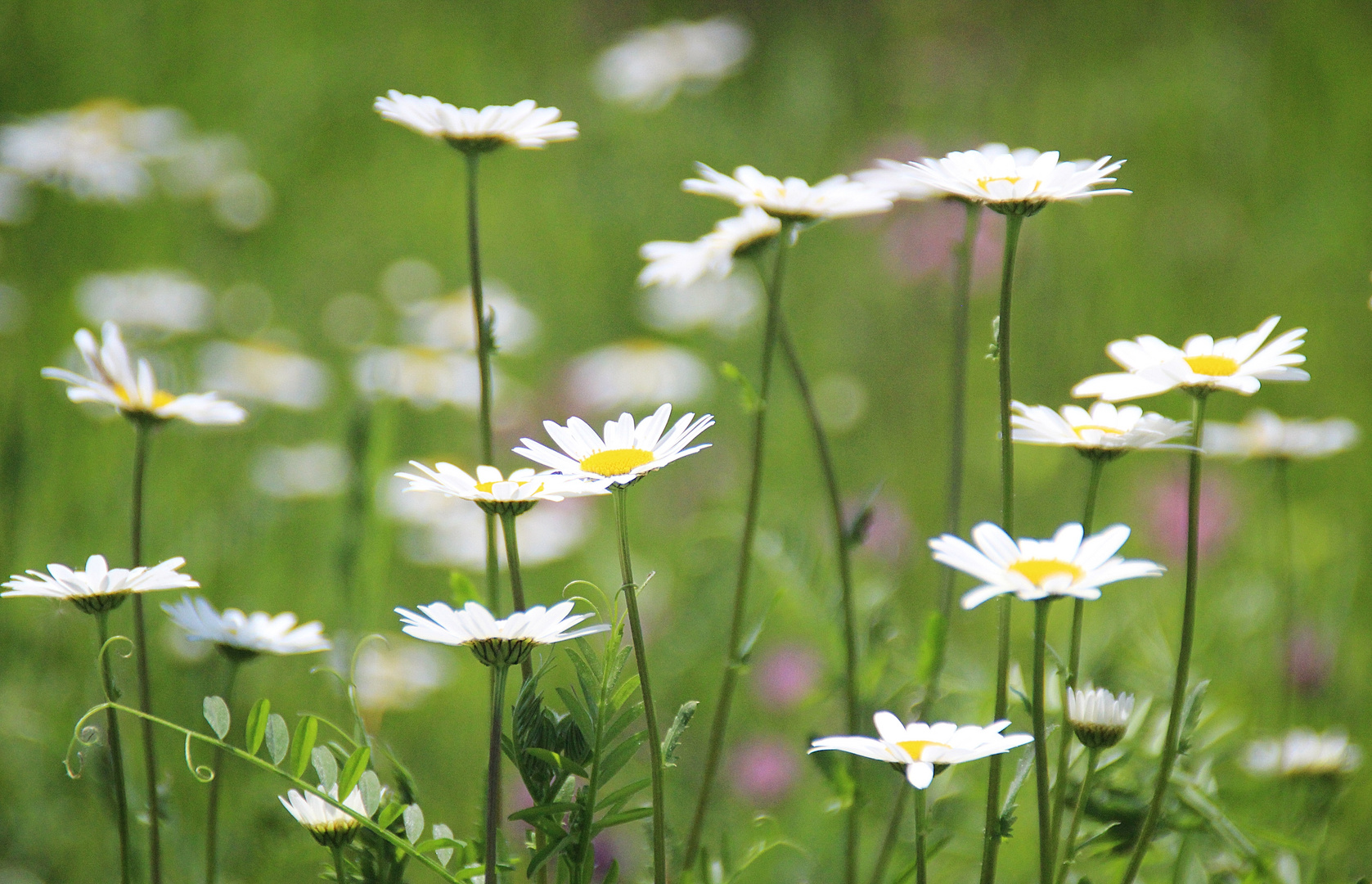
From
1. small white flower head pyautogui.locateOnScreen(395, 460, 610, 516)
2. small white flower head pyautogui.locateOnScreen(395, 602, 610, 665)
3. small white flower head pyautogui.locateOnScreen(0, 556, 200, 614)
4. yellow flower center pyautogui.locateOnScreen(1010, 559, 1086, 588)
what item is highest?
small white flower head pyautogui.locateOnScreen(395, 460, 610, 516)

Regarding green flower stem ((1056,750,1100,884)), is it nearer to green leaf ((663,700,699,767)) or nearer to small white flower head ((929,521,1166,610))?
small white flower head ((929,521,1166,610))

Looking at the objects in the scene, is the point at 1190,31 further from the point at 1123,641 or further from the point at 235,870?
the point at 235,870

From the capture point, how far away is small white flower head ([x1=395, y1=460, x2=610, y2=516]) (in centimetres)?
58

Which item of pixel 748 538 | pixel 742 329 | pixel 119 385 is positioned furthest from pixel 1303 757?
pixel 742 329

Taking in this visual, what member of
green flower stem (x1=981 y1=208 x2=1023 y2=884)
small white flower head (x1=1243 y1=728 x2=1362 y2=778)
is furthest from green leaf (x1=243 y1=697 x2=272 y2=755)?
small white flower head (x1=1243 y1=728 x2=1362 y2=778)

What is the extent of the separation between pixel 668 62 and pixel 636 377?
2.84 ft

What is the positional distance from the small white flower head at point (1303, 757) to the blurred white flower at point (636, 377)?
4.49ft

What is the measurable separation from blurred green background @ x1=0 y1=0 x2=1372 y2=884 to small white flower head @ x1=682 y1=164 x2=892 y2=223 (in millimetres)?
291

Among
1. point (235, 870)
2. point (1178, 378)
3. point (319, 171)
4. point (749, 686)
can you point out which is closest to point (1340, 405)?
point (749, 686)

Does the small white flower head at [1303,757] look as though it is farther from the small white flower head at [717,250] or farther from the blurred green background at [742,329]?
the small white flower head at [717,250]

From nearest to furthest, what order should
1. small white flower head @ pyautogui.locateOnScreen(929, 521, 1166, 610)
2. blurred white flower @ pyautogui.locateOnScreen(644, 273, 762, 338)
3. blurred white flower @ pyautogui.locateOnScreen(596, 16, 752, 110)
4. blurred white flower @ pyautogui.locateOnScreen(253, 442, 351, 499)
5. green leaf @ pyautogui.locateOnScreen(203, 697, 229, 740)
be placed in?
small white flower head @ pyautogui.locateOnScreen(929, 521, 1166, 610)
green leaf @ pyautogui.locateOnScreen(203, 697, 229, 740)
blurred white flower @ pyautogui.locateOnScreen(253, 442, 351, 499)
blurred white flower @ pyautogui.locateOnScreen(644, 273, 762, 338)
blurred white flower @ pyautogui.locateOnScreen(596, 16, 752, 110)

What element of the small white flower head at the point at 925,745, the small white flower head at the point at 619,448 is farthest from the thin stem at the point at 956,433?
the small white flower head at the point at 619,448

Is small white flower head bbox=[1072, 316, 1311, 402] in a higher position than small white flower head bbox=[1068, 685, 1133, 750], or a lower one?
higher

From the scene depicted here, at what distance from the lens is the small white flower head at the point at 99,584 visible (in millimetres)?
592
